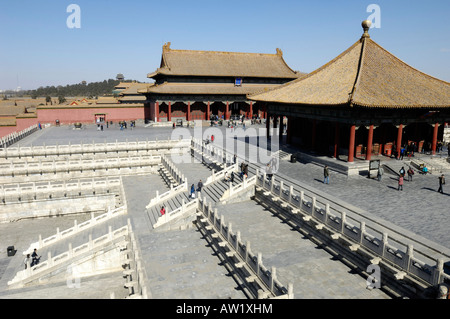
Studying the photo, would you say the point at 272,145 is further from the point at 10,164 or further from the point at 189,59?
the point at 189,59

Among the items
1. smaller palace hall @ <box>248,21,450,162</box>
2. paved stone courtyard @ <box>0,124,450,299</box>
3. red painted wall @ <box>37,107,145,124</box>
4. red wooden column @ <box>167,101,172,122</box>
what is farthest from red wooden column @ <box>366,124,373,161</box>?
red painted wall @ <box>37,107,145,124</box>

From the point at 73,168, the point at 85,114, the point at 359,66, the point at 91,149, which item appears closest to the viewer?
the point at 359,66

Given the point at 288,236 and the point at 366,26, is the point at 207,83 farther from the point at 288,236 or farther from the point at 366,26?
the point at 288,236

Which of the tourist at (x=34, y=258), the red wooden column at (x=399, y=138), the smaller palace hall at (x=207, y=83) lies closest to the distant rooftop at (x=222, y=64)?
the smaller palace hall at (x=207, y=83)

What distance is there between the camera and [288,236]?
16.5 m

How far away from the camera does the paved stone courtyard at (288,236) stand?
1296 centimetres

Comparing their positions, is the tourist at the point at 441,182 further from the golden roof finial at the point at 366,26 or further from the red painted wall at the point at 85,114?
the red painted wall at the point at 85,114

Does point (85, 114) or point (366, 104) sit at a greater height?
point (366, 104)

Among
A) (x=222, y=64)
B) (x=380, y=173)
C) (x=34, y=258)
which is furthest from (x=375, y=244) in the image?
(x=222, y=64)

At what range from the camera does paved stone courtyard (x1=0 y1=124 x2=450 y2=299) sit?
12961mm

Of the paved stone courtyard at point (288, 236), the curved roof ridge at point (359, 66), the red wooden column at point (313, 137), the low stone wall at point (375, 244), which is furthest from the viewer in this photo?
the red wooden column at point (313, 137)

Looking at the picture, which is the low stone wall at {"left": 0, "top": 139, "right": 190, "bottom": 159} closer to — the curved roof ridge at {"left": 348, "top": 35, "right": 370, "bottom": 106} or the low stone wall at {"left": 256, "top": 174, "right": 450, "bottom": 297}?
the curved roof ridge at {"left": 348, "top": 35, "right": 370, "bottom": 106}

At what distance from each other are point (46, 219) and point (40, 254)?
7.63 m

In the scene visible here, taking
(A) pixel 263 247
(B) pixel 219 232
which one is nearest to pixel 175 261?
(B) pixel 219 232
